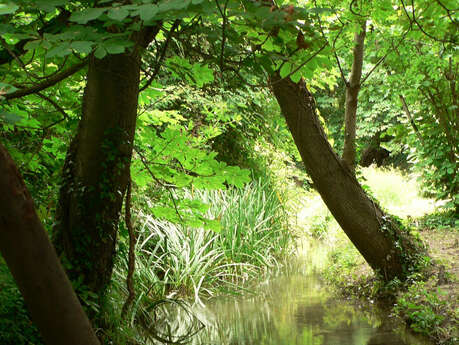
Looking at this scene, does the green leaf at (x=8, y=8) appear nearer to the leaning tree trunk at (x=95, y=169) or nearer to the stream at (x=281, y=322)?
the leaning tree trunk at (x=95, y=169)

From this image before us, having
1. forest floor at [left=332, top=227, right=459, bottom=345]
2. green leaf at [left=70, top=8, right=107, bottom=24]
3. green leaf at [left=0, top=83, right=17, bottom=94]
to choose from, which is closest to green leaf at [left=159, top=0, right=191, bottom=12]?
green leaf at [left=70, top=8, right=107, bottom=24]

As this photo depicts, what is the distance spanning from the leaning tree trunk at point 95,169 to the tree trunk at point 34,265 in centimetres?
135

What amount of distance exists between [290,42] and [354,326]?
9.52 ft

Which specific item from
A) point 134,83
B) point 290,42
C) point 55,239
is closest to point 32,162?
point 55,239

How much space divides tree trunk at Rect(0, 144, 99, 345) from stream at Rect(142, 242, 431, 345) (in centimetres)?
256

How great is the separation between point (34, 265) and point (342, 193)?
3.74 metres

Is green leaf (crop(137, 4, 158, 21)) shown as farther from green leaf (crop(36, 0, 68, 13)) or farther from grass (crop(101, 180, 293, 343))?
grass (crop(101, 180, 293, 343))

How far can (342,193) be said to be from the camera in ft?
14.9

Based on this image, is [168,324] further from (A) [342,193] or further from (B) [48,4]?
(B) [48,4]

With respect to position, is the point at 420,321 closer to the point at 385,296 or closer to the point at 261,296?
the point at 385,296

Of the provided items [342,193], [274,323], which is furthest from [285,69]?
[274,323]

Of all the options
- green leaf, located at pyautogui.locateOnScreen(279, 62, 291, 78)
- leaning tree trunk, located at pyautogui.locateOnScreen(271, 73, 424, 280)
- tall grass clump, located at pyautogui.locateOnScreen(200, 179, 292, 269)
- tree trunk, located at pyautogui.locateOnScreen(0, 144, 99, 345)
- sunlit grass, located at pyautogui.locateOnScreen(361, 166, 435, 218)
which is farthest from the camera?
sunlit grass, located at pyautogui.locateOnScreen(361, 166, 435, 218)

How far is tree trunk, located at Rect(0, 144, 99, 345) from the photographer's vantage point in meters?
1.09

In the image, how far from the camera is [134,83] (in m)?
2.56
